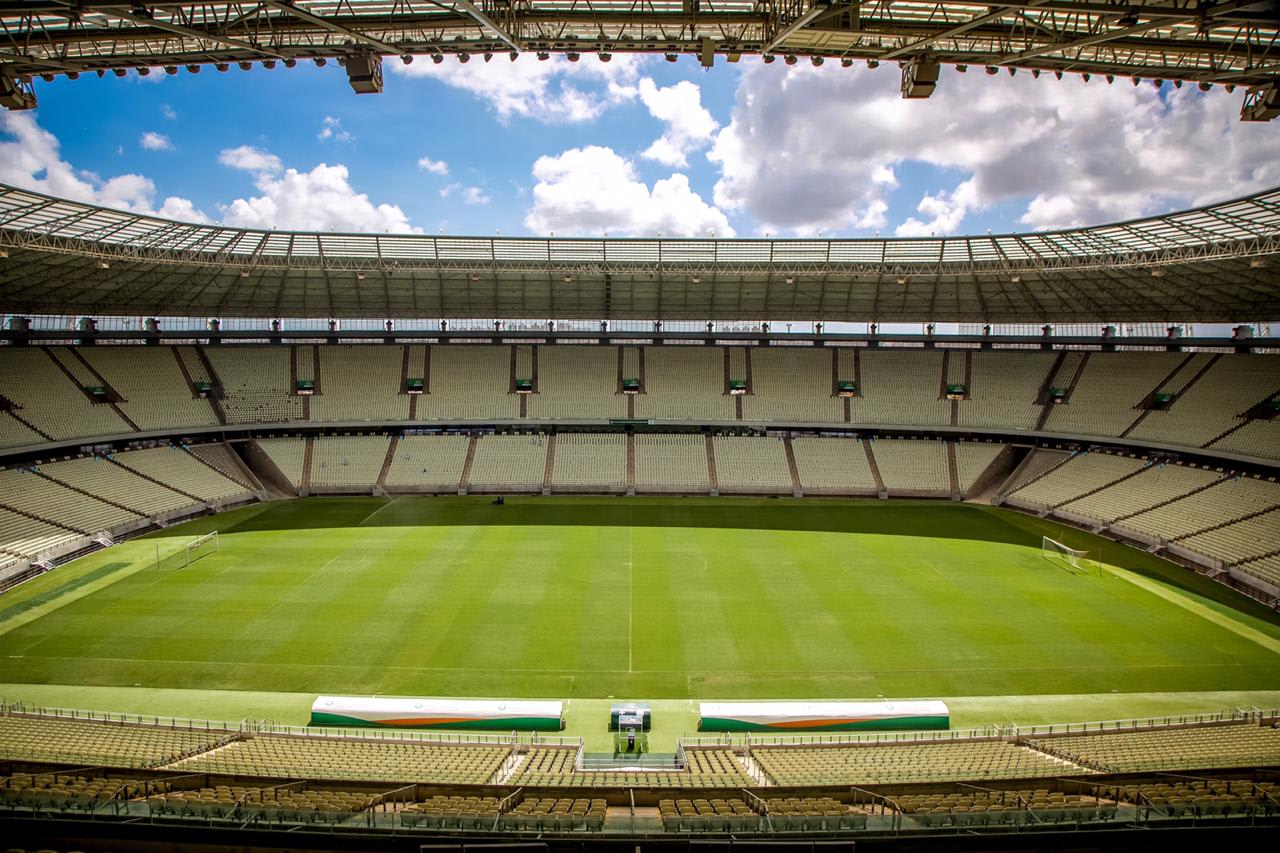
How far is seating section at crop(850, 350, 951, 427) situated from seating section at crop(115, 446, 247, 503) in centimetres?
4233

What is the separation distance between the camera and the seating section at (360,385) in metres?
46.3

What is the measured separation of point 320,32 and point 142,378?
42253 millimetres

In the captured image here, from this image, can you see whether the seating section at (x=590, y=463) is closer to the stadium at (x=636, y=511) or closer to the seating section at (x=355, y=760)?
the stadium at (x=636, y=511)

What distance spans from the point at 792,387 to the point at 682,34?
3912 centimetres

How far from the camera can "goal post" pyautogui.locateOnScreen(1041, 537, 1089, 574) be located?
1122 inches

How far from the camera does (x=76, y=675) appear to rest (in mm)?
18781

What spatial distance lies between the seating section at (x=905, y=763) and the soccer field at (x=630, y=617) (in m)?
3.16

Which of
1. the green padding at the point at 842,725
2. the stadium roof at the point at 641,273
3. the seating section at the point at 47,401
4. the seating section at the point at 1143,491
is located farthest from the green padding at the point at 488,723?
the seating section at the point at 1143,491

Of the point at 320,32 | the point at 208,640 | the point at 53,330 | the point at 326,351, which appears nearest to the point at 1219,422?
the point at 320,32

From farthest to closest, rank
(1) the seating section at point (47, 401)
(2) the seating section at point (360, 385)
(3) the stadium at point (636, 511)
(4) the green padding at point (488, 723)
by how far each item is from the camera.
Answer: (2) the seating section at point (360, 385) < (1) the seating section at point (47, 401) < (4) the green padding at point (488, 723) < (3) the stadium at point (636, 511)

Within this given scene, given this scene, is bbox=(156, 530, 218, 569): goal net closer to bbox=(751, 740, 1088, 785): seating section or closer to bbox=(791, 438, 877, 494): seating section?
bbox=(751, 740, 1088, 785): seating section

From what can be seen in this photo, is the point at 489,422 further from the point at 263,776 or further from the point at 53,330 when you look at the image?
the point at 263,776

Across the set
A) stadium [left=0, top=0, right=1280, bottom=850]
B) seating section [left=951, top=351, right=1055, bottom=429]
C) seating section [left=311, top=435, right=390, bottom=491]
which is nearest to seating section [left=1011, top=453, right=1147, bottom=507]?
stadium [left=0, top=0, right=1280, bottom=850]

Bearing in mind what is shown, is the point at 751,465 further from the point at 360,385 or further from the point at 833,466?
the point at 360,385
